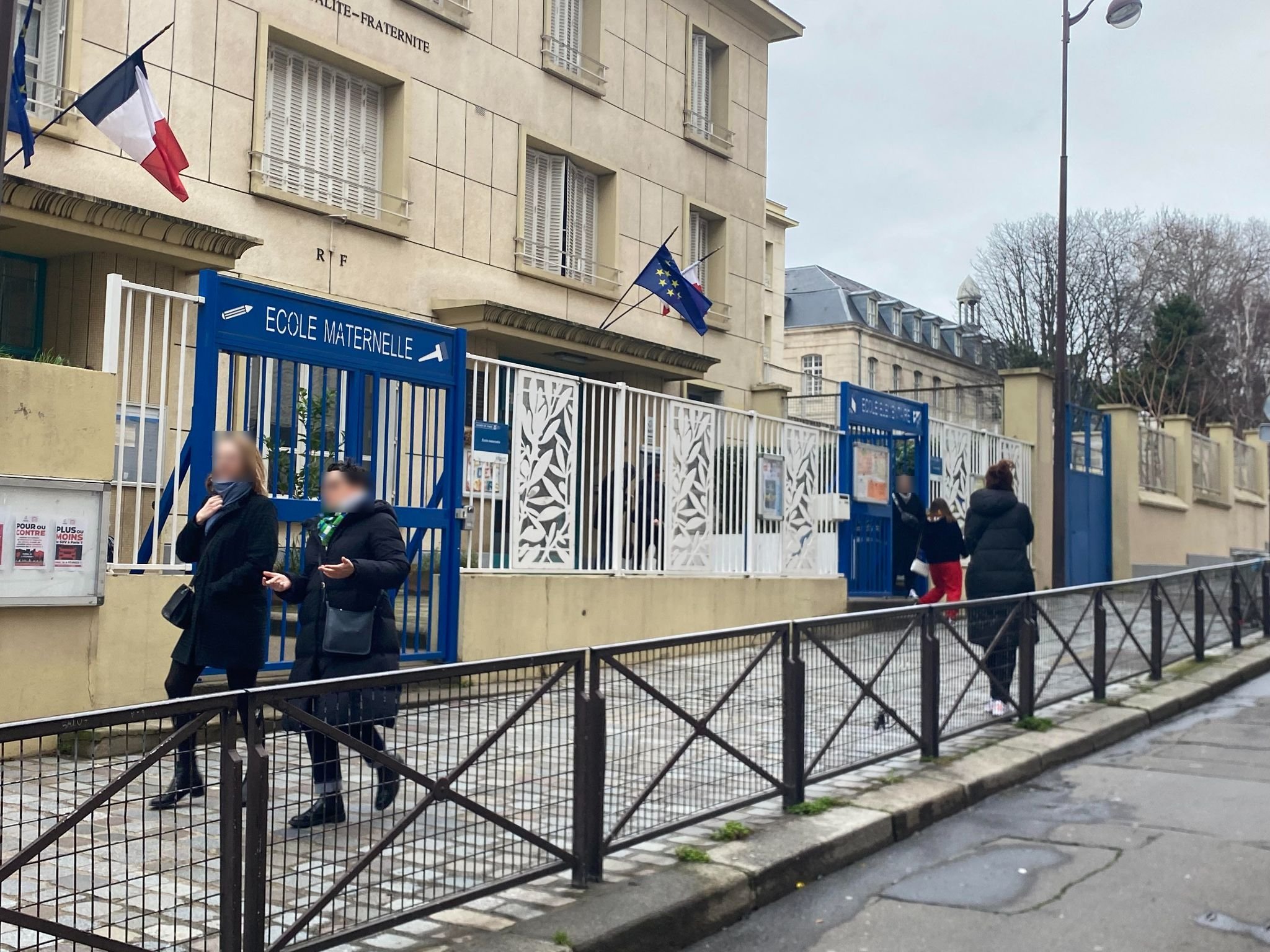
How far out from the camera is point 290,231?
512 inches

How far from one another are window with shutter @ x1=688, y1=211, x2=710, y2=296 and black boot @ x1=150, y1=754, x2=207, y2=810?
53.5 feet

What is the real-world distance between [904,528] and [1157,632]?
456cm

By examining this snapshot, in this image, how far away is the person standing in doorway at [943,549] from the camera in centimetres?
987

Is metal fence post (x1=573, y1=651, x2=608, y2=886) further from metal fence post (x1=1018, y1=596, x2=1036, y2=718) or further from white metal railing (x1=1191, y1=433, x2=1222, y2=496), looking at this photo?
white metal railing (x1=1191, y1=433, x2=1222, y2=496)

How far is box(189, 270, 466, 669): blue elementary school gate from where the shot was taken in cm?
723

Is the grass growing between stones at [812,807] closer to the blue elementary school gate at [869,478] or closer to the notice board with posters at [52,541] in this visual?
the notice board with posters at [52,541]

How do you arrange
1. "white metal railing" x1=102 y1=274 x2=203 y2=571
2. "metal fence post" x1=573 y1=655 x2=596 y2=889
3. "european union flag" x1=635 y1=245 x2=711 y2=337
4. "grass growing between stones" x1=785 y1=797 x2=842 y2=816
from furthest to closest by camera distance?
1. "european union flag" x1=635 y1=245 x2=711 y2=337
2. "white metal railing" x1=102 y1=274 x2=203 y2=571
3. "grass growing between stones" x1=785 y1=797 x2=842 y2=816
4. "metal fence post" x1=573 y1=655 x2=596 y2=889

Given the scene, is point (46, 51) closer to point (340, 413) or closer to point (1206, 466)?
point (340, 413)

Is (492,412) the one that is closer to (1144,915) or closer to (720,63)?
(1144,915)

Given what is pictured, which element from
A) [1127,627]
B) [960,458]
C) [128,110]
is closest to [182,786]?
[128,110]

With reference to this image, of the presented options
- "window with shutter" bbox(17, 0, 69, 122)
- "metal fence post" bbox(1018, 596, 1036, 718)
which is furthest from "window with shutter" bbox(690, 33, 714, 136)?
"metal fence post" bbox(1018, 596, 1036, 718)

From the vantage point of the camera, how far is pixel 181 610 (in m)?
5.60

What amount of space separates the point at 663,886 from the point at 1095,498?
18.7m

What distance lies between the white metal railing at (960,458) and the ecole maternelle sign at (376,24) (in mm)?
8033
